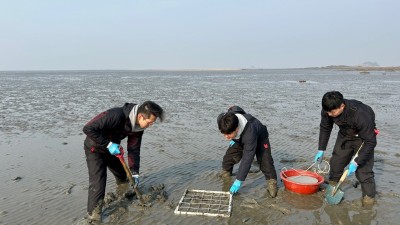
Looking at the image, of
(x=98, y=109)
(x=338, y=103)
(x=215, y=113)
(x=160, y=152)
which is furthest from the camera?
(x=98, y=109)

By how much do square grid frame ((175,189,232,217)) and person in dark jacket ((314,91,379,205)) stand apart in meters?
1.80

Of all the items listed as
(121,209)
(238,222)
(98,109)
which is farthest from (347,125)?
(98,109)

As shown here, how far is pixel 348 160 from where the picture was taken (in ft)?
18.5

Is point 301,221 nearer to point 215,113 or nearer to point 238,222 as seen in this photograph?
point 238,222

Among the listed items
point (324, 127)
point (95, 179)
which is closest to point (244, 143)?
point (324, 127)

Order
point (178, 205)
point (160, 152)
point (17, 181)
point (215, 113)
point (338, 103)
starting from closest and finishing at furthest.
Answer: point (338, 103) < point (178, 205) < point (17, 181) < point (160, 152) < point (215, 113)

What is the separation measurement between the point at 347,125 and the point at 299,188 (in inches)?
49.2

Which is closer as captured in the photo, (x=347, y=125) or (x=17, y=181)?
(x=347, y=125)

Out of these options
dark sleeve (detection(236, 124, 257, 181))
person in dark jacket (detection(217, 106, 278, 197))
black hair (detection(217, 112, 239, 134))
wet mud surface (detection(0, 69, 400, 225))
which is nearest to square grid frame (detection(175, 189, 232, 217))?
wet mud surface (detection(0, 69, 400, 225))

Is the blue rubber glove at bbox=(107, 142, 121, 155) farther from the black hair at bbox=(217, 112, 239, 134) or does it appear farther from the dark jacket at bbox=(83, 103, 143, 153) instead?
the black hair at bbox=(217, 112, 239, 134)

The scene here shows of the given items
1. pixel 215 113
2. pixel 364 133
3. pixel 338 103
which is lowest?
pixel 215 113

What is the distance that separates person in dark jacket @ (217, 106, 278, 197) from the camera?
4.75 m

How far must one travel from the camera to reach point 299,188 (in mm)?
5566

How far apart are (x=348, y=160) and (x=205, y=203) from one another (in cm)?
243
